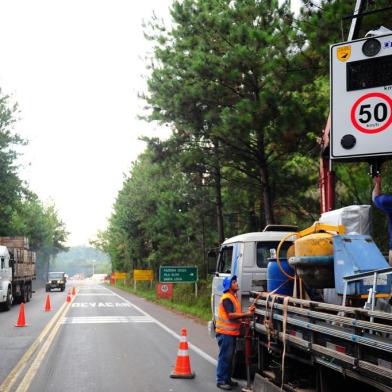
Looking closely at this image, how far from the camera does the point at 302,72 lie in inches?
573

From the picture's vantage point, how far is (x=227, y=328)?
795cm

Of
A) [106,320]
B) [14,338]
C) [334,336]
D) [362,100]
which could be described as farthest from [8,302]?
[334,336]

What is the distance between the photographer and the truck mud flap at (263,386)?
20.4 feet

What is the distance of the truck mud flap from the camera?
623 centimetres

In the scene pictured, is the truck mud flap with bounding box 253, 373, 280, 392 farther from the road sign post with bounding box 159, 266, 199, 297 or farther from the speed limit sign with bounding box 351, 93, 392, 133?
the road sign post with bounding box 159, 266, 199, 297

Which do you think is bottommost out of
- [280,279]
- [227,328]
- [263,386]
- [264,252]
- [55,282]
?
[263,386]

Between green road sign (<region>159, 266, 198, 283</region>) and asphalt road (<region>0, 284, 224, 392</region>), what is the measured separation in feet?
24.8

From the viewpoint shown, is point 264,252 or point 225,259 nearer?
point 264,252

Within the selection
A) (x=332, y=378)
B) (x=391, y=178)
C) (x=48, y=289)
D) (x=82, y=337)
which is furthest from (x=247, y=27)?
(x=48, y=289)

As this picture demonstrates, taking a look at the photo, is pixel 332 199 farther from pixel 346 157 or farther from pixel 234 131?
pixel 234 131

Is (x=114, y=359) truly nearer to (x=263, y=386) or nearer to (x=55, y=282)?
(x=263, y=386)

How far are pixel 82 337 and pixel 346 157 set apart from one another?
1087 cm

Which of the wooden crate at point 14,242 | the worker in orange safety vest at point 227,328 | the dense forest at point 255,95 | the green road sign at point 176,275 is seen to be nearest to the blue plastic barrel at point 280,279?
the worker in orange safety vest at point 227,328

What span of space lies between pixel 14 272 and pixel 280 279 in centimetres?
2361
